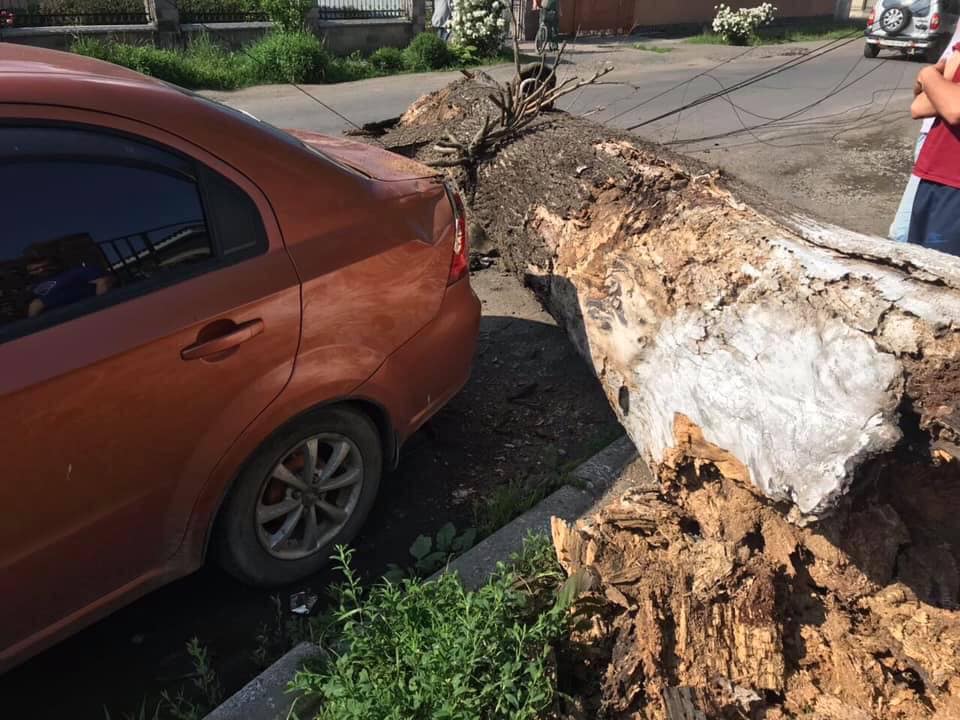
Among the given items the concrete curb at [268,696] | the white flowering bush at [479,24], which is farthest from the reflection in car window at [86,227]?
the white flowering bush at [479,24]

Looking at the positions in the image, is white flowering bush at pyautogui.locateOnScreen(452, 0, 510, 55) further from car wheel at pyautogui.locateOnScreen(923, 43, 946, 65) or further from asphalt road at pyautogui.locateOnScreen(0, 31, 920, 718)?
car wheel at pyautogui.locateOnScreen(923, 43, 946, 65)

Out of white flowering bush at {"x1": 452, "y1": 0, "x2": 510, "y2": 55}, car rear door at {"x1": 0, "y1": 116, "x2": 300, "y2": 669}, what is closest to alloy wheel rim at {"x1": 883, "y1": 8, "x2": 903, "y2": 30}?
white flowering bush at {"x1": 452, "y1": 0, "x2": 510, "y2": 55}

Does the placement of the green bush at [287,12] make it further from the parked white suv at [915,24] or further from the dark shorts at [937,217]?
the dark shorts at [937,217]

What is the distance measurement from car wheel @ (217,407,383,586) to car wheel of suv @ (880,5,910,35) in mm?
19108

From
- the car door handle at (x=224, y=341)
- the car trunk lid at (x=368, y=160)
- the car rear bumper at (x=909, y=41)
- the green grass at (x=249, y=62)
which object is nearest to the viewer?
the car door handle at (x=224, y=341)

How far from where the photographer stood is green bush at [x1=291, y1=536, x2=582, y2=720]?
6.33 ft

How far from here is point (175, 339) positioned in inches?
85.5

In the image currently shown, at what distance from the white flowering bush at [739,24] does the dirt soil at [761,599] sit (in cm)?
2308

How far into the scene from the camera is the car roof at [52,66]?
211 centimetres

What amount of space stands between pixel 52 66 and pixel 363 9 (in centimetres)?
1630

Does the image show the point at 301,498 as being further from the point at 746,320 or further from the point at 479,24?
the point at 479,24

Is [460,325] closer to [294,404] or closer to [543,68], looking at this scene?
[294,404]

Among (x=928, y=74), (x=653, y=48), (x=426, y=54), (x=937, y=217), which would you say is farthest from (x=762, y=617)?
(x=653, y=48)

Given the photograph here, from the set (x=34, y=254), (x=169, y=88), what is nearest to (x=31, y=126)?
(x=34, y=254)
